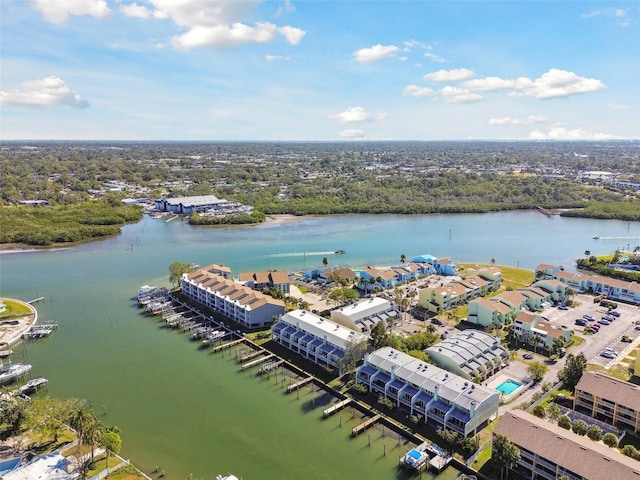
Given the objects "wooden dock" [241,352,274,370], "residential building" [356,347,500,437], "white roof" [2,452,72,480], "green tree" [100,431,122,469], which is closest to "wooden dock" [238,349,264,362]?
"wooden dock" [241,352,274,370]

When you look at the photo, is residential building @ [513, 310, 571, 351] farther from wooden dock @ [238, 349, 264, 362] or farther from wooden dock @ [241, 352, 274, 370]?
wooden dock @ [238, 349, 264, 362]

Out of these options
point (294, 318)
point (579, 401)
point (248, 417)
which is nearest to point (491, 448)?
point (579, 401)

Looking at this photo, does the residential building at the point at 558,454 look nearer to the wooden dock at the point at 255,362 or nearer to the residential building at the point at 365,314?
the residential building at the point at 365,314

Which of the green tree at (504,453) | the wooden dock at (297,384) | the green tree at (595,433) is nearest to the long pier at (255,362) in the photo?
the wooden dock at (297,384)

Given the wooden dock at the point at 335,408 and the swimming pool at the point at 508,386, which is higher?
the swimming pool at the point at 508,386

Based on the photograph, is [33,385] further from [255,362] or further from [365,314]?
[365,314]

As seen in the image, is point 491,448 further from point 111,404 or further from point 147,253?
point 147,253

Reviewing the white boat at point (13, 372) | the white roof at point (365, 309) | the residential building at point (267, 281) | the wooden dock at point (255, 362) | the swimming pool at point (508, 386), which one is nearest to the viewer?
the swimming pool at point (508, 386)
